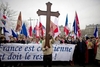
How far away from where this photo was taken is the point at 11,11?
22812 mm

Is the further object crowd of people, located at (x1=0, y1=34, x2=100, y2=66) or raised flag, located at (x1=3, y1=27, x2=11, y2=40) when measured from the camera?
crowd of people, located at (x1=0, y1=34, x2=100, y2=66)

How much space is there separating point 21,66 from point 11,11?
18087 millimetres

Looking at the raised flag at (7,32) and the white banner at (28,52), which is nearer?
the white banner at (28,52)

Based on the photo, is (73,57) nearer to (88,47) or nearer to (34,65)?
(88,47)

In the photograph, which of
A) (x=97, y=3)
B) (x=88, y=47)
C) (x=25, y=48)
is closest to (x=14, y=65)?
(x=25, y=48)

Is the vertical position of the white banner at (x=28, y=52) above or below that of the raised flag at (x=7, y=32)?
below

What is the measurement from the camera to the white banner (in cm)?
646

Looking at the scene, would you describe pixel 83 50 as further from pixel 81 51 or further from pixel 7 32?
pixel 7 32

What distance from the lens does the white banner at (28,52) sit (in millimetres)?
6461

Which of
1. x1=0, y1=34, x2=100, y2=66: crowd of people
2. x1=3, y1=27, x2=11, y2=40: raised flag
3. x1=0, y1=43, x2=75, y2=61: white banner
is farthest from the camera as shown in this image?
x1=0, y1=34, x2=100, y2=66: crowd of people

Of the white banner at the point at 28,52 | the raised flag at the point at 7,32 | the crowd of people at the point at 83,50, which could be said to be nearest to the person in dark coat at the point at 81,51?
the crowd of people at the point at 83,50

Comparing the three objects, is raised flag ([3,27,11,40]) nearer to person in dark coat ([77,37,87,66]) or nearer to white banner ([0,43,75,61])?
white banner ([0,43,75,61])

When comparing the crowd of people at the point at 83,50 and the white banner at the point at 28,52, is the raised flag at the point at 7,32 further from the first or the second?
the white banner at the point at 28,52

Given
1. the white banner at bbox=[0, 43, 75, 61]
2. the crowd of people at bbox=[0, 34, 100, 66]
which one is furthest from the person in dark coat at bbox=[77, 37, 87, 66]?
the white banner at bbox=[0, 43, 75, 61]
